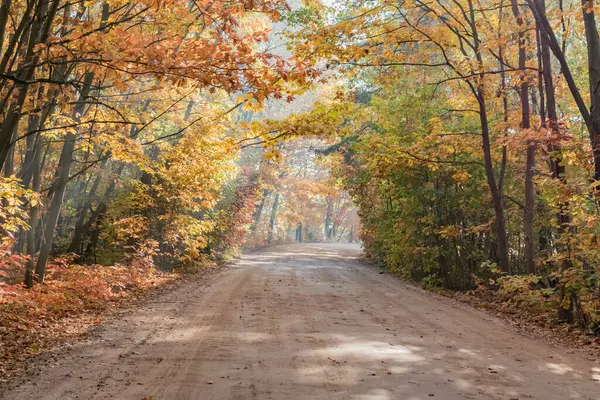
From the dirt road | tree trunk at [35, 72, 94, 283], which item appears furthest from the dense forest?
the dirt road

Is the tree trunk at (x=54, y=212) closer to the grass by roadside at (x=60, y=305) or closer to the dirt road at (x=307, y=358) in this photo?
the grass by roadside at (x=60, y=305)

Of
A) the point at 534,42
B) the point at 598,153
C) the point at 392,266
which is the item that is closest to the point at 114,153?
the point at 598,153


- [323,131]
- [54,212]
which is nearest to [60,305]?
[54,212]

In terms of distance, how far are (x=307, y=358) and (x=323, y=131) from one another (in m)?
4.40

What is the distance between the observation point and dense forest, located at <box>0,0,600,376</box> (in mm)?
7840

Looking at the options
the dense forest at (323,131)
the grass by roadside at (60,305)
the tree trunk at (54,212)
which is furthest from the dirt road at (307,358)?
the tree trunk at (54,212)

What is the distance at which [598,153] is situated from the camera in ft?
29.8

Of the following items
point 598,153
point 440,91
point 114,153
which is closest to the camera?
point 598,153

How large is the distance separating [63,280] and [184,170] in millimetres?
5457

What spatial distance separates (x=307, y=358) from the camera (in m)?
6.80

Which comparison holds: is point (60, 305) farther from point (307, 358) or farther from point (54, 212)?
point (307, 358)

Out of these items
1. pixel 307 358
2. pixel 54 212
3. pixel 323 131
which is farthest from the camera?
pixel 54 212

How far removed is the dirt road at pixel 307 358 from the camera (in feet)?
17.9

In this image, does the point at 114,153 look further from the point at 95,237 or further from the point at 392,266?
the point at 392,266
